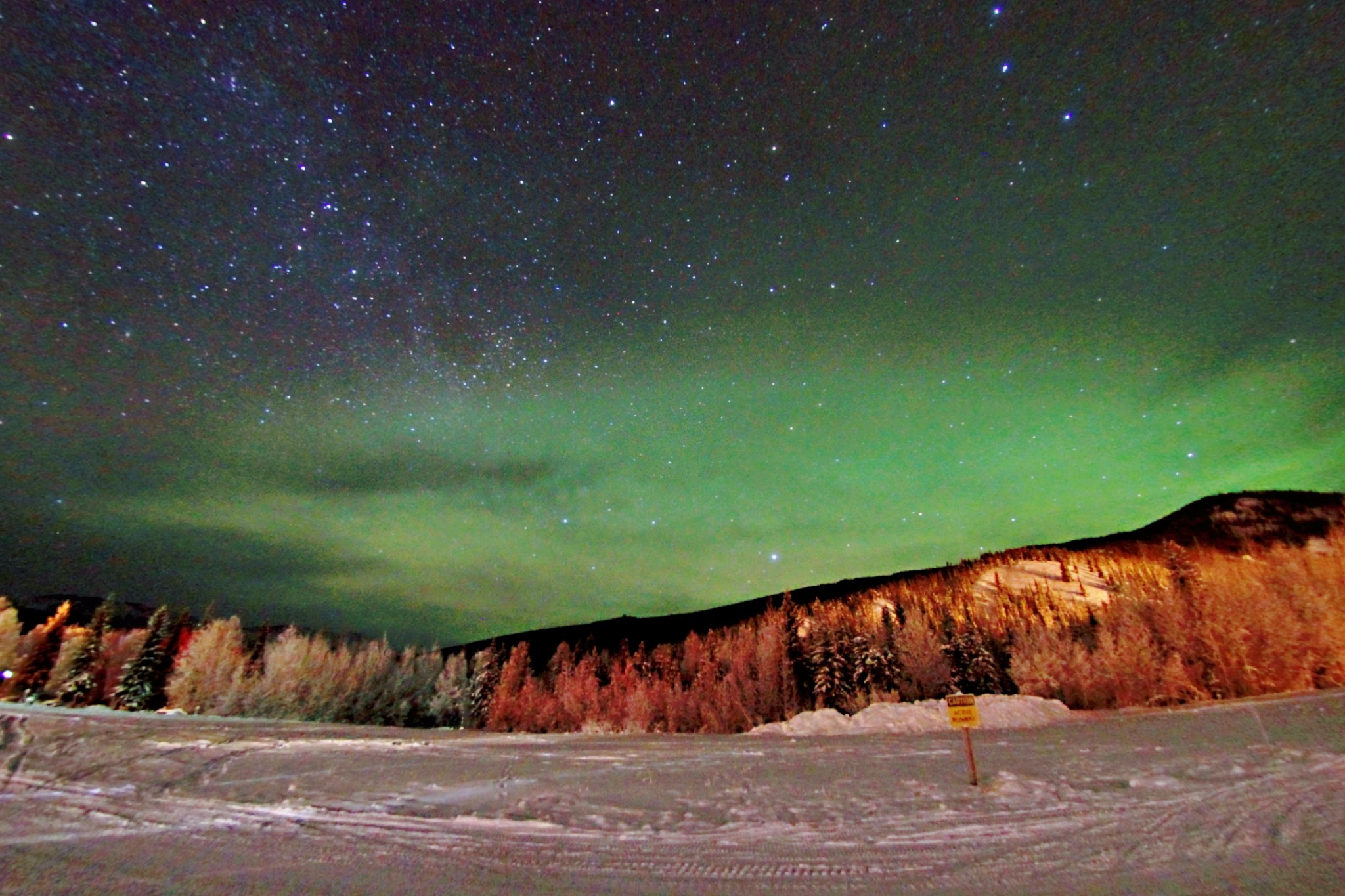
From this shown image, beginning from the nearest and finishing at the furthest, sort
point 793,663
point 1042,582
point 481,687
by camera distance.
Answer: point 793,663 → point 481,687 → point 1042,582

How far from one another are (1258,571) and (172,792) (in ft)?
153

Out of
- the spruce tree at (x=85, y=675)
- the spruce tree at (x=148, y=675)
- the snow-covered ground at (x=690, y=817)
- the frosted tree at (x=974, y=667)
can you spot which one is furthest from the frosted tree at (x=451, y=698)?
the snow-covered ground at (x=690, y=817)

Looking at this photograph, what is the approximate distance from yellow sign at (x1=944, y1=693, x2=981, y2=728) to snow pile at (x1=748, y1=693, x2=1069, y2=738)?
14.0 meters

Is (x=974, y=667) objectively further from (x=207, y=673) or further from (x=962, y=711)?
(x=207, y=673)

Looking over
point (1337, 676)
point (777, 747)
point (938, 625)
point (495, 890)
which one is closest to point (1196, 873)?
point (495, 890)

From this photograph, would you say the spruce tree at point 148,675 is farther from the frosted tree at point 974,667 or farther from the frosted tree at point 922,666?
the frosted tree at point 974,667

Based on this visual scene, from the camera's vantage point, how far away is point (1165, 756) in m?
10.1

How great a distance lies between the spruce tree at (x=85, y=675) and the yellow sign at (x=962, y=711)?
7782 centimetres

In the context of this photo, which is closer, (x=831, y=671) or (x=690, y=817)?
(x=690, y=817)

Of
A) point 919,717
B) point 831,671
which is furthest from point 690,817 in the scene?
point 831,671

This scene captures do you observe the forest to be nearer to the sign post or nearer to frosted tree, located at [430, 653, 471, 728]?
frosted tree, located at [430, 653, 471, 728]

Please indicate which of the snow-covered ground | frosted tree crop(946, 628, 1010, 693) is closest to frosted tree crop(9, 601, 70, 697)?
the snow-covered ground

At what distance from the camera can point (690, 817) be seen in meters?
7.17

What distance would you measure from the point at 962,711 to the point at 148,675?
75.9 meters
